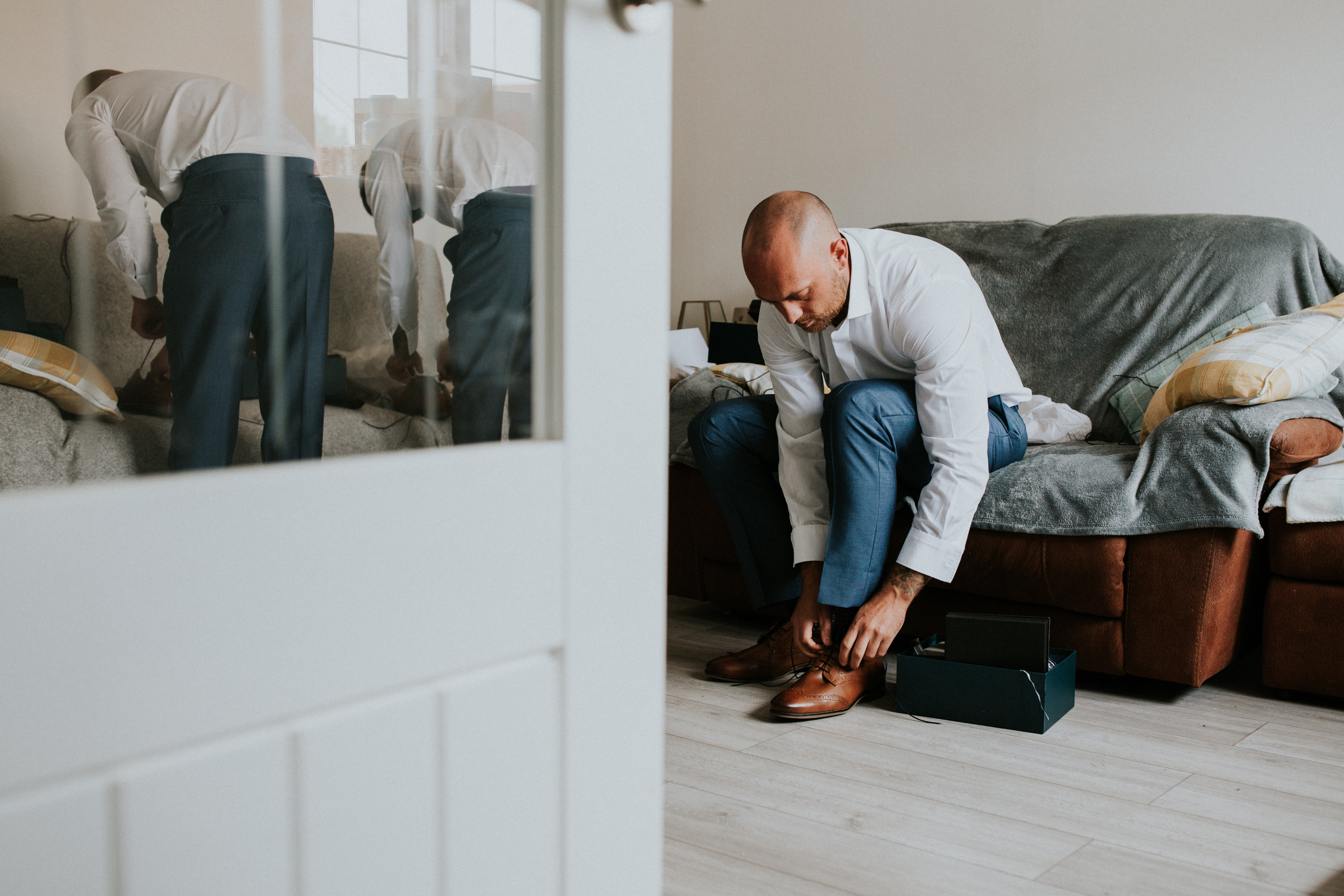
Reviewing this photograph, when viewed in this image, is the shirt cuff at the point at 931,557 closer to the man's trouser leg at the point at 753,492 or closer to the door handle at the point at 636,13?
the man's trouser leg at the point at 753,492

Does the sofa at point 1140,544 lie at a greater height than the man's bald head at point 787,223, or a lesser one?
lesser

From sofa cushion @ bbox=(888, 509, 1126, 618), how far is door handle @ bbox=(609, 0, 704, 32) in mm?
1514

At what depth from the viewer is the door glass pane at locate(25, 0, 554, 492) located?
55 cm

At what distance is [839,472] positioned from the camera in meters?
1.82

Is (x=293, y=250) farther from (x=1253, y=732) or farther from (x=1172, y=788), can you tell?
(x=1253, y=732)

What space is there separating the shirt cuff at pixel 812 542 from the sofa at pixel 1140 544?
0.19 m

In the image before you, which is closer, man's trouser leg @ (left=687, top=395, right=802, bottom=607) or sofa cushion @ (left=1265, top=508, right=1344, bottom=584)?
sofa cushion @ (left=1265, top=508, right=1344, bottom=584)

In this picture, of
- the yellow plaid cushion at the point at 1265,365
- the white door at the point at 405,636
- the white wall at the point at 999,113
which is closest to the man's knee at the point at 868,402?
the yellow plaid cushion at the point at 1265,365

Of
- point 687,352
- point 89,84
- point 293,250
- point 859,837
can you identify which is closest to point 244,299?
point 293,250

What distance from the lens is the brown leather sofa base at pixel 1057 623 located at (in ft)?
6.14

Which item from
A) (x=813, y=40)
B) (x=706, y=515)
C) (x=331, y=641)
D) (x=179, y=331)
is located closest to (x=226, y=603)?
(x=331, y=641)

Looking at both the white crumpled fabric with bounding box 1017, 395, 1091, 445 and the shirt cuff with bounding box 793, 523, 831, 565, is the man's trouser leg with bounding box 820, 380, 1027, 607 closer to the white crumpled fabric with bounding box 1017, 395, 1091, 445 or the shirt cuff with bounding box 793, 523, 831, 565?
the shirt cuff with bounding box 793, 523, 831, 565

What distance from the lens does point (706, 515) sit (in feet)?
7.77

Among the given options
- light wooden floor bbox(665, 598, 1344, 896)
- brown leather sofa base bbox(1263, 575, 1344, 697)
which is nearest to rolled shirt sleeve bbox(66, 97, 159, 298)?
light wooden floor bbox(665, 598, 1344, 896)
